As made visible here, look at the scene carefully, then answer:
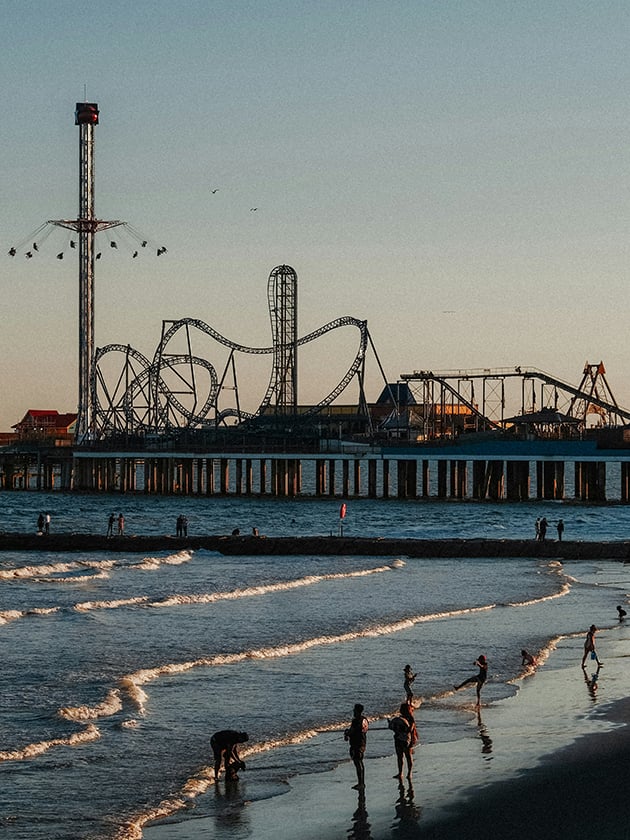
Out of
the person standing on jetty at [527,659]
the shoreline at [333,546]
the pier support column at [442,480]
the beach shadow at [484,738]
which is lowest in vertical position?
the beach shadow at [484,738]

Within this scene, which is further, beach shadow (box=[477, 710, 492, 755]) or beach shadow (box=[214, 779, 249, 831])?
beach shadow (box=[477, 710, 492, 755])

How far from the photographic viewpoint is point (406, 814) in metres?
16.1

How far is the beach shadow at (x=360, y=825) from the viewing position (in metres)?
→ 15.3

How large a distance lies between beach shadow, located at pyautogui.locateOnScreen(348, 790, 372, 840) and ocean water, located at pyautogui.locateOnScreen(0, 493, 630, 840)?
1325mm

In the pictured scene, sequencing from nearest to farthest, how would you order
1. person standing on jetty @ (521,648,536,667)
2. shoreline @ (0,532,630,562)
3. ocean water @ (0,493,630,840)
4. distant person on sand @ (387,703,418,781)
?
distant person on sand @ (387,703,418,781), ocean water @ (0,493,630,840), person standing on jetty @ (521,648,536,667), shoreline @ (0,532,630,562)

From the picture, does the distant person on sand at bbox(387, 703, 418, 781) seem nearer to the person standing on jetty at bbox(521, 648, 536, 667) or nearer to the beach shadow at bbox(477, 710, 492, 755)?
the beach shadow at bbox(477, 710, 492, 755)

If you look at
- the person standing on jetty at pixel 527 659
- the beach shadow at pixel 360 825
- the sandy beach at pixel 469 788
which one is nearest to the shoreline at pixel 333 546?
the person standing on jetty at pixel 527 659

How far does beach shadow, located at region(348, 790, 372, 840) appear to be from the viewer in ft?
50.1

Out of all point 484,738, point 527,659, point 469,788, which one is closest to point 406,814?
point 469,788

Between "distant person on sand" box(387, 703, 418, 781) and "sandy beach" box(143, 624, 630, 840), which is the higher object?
"distant person on sand" box(387, 703, 418, 781)

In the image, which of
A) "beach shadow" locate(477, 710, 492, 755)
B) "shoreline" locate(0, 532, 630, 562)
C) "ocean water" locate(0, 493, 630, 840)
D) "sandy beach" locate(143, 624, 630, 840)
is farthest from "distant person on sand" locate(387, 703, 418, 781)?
"shoreline" locate(0, 532, 630, 562)

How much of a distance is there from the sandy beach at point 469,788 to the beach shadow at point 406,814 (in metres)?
0.01

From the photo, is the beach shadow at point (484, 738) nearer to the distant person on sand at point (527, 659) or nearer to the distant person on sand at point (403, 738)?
the distant person on sand at point (403, 738)

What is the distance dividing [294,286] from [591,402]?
24892 millimetres
